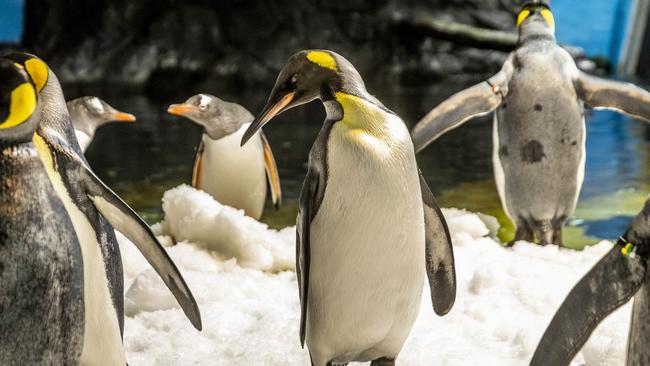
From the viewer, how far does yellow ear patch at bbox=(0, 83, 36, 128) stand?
4.97 ft

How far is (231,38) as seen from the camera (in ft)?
38.7

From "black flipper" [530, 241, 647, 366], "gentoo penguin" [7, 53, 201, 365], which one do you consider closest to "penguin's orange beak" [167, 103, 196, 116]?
"gentoo penguin" [7, 53, 201, 365]

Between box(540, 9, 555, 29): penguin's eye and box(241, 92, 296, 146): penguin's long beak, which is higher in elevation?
box(241, 92, 296, 146): penguin's long beak

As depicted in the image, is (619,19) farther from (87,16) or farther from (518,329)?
(518,329)

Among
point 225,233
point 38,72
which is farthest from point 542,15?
point 38,72

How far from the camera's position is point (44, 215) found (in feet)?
5.11

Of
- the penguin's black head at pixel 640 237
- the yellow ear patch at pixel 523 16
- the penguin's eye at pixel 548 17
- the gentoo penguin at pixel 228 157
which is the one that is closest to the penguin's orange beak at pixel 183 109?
the gentoo penguin at pixel 228 157

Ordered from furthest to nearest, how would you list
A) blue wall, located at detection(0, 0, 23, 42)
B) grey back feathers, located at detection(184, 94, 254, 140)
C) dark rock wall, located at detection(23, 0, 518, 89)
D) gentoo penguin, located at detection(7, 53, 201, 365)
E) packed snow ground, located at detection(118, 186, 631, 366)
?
blue wall, located at detection(0, 0, 23, 42)
dark rock wall, located at detection(23, 0, 518, 89)
grey back feathers, located at detection(184, 94, 254, 140)
packed snow ground, located at detection(118, 186, 631, 366)
gentoo penguin, located at detection(7, 53, 201, 365)

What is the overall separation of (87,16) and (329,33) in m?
3.44

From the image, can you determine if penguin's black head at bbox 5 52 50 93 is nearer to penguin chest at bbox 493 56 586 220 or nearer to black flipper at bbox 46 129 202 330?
black flipper at bbox 46 129 202 330

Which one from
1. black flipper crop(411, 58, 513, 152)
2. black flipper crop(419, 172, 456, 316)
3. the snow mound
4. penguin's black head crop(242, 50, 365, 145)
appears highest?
penguin's black head crop(242, 50, 365, 145)

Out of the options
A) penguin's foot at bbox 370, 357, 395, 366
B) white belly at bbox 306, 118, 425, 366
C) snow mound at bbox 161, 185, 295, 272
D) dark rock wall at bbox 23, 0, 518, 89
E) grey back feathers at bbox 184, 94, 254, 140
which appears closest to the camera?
white belly at bbox 306, 118, 425, 366

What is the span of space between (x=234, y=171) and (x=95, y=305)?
2.18 meters

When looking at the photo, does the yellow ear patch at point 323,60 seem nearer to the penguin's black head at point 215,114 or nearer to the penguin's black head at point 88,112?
the penguin's black head at point 88,112
